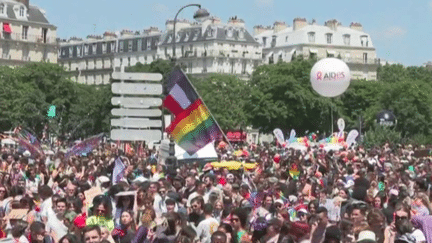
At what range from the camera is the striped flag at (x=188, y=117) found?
22.5 metres

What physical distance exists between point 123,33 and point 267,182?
470 feet

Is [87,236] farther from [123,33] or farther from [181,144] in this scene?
[123,33]

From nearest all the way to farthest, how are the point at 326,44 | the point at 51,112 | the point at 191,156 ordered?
the point at 191,156, the point at 51,112, the point at 326,44

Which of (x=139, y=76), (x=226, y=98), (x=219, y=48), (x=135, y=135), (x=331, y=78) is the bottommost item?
(x=135, y=135)

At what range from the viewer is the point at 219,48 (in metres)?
140

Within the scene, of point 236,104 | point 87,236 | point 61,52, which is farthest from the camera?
point 61,52

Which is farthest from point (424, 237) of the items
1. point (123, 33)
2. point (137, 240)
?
point (123, 33)

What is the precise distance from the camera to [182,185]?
2022 cm

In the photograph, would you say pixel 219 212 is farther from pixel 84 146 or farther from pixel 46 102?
pixel 46 102

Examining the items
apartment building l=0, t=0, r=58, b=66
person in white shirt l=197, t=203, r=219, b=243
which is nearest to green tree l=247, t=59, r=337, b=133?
apartment building l=0, t=0, r=58, b=66

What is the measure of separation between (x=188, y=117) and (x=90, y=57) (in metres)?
144

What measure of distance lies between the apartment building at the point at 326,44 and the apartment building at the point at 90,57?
2452 cm

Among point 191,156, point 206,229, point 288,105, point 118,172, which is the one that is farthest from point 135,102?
point 288,105

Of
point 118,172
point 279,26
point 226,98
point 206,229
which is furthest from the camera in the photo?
point 279,26
